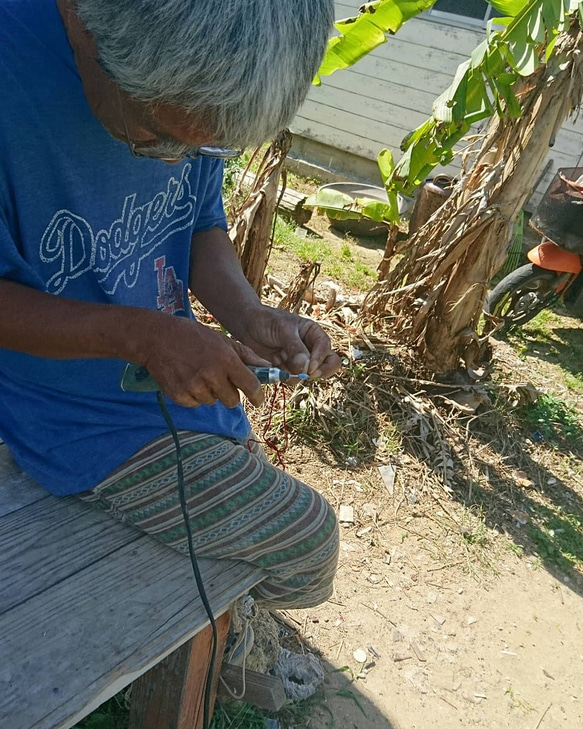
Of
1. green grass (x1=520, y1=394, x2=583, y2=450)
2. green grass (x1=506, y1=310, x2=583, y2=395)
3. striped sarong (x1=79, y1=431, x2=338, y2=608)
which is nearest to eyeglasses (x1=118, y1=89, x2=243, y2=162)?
striped sarong (x1=79, y1=431, x2=338, y2=608)

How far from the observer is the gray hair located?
0.91 meters

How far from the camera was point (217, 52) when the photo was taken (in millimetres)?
921

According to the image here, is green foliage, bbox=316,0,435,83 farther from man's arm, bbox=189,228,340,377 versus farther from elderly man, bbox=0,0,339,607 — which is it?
elderly man, bbox=0,0,339,607

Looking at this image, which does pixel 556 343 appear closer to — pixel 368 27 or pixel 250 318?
pixel 368 27

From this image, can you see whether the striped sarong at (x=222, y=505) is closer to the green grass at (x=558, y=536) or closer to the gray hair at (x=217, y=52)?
the gray hair at (x=217, y=52)

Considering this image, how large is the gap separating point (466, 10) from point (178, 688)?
6.41m

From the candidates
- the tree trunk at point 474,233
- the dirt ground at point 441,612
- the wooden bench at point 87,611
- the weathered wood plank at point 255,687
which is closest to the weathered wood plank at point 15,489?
the wooden bench at point 87,611

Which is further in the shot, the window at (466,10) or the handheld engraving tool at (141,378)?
the window at (466,10)

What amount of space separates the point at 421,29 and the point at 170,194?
223 inches

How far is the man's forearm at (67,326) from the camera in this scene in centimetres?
114

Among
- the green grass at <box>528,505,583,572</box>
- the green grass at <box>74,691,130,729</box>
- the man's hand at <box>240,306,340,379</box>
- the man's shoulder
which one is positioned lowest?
the green grass at <box>74,691,130,729</box>

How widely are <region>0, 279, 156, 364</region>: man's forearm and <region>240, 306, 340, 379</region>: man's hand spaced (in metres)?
0.45

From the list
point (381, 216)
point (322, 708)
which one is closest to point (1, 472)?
point (322, 708)

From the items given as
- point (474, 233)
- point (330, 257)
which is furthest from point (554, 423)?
point (330, 257)
